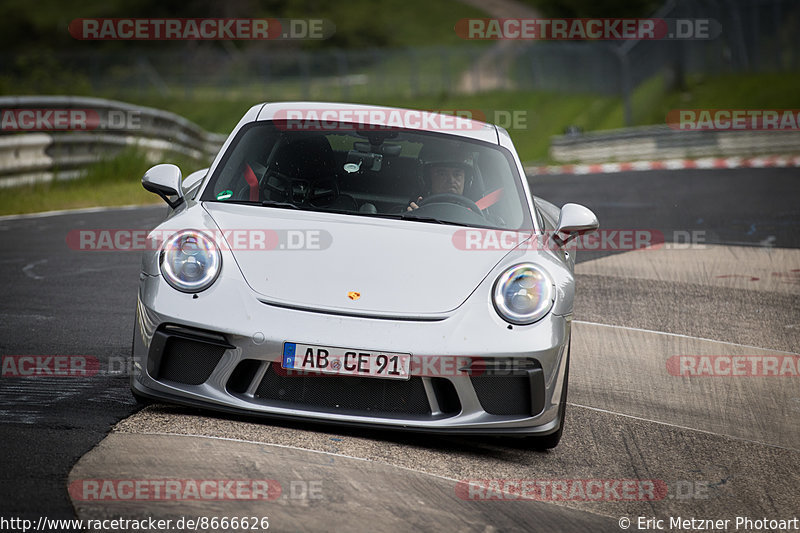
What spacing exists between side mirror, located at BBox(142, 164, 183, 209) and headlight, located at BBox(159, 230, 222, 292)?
587 millimetres

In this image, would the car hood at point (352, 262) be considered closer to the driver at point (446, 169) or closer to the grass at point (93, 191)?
the driver at point (446, 169)

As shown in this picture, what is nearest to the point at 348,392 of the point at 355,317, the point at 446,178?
the point at 355,317

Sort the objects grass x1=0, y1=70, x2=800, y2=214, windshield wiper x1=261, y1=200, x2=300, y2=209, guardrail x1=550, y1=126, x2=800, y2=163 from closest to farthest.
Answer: windshield wiper x1=261, y1=200, x2=300, y2=209 → grass x1=0, y1=70, x2=800, y2=214 → guardrail x1=550, y1=126, x2=800, y2=163

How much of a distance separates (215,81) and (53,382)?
121 feet

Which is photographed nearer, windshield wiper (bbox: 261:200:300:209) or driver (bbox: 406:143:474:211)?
windshield wiper (bbox: 261:200:300:209)

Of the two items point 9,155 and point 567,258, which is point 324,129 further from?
point 9,155

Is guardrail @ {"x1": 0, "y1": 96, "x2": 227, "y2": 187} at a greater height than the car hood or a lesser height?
greater

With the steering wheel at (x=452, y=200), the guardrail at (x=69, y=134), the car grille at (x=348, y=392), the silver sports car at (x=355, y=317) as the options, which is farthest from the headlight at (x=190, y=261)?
the guardrail at (x=69, y=134)

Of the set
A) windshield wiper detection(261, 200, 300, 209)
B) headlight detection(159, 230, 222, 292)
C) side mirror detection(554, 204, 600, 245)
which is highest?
windshield wiper detection(261, 200, 300, 209)

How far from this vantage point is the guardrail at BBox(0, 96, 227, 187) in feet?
38.9

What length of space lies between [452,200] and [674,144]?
19065mm

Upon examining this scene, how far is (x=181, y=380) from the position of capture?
4.17 m

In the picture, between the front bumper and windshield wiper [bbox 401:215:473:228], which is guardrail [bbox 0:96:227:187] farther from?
the front bumper

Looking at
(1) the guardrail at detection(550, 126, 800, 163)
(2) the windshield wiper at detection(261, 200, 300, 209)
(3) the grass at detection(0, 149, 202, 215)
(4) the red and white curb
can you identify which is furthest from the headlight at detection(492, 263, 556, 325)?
(1) the guardrail at detection(550, 126, 800, 163)
